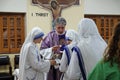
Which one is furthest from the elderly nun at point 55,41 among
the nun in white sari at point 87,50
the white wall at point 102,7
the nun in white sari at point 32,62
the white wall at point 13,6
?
the white wall at point 102,7

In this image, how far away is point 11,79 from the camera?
251 inches

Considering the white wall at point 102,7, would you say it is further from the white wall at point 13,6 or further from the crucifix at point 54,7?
the white wall at point 13,6

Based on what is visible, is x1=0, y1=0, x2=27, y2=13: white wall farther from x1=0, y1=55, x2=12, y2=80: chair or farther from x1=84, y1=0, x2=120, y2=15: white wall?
x1=84, y1=0, x2=120, y2=15: white wall

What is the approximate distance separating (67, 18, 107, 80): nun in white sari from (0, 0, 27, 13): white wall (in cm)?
419

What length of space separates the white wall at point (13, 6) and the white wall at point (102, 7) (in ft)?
5.76

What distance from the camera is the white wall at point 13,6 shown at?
21.9 feet

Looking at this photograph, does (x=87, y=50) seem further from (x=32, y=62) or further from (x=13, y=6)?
(x=13, y=6)

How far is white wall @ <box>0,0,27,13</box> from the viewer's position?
21.9ft

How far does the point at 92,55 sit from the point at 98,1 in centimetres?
512

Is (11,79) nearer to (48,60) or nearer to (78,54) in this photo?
(48,60)

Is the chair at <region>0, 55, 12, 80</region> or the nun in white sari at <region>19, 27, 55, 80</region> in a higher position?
the nun in white sari at <region>19, 27, 55, 80</region>

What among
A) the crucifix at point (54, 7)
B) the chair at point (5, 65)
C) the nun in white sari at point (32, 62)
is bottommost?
the chair at point (5, 65)

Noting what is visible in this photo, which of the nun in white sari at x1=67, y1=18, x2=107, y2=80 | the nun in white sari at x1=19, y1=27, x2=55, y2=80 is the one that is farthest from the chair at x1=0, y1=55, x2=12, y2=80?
the nun in white sari at x1=67, y1=18, x2=107, y2=80

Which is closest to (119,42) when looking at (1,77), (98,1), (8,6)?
(1,77)
